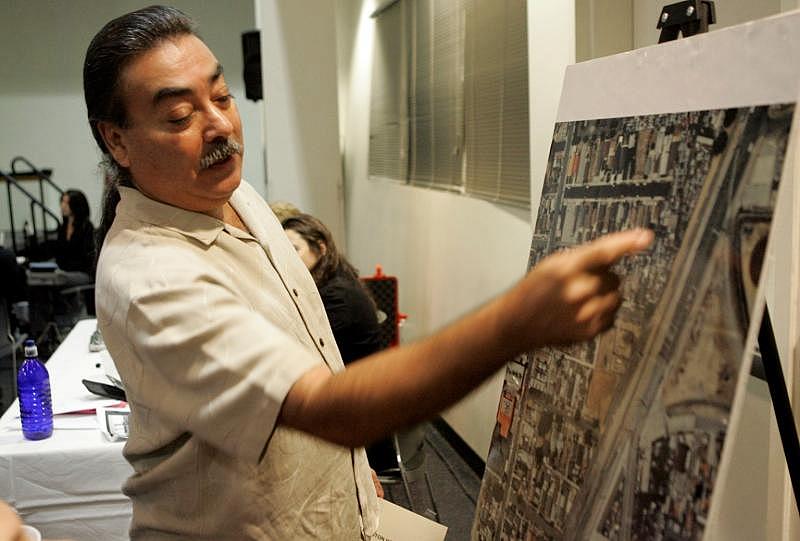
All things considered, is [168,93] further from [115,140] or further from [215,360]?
[215,360]

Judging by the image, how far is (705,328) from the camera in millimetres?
955

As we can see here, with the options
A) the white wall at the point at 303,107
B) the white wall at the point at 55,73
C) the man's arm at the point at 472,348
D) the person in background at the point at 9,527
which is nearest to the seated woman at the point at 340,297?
the white wall at the point at 303,107

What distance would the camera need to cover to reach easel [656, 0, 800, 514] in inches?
46.9

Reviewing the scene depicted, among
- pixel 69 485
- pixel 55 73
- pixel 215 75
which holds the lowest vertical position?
pixel 69 485

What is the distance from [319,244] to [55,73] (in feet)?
27.0

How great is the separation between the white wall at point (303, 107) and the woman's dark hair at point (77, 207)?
2.72 meters

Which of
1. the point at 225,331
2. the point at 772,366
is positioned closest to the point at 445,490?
the point at 772,366

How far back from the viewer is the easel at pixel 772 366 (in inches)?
46.9

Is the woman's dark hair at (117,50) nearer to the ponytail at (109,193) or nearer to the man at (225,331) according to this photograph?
the man at (225,331)

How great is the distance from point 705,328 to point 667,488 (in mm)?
193

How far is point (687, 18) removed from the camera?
123 cm

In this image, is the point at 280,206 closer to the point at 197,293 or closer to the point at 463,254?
the point at 463,254

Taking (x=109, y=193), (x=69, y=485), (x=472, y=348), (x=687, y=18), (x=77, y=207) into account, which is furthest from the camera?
(x=77, y=207)

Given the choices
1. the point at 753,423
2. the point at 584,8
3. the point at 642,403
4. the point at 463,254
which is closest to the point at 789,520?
the point at 753,423
